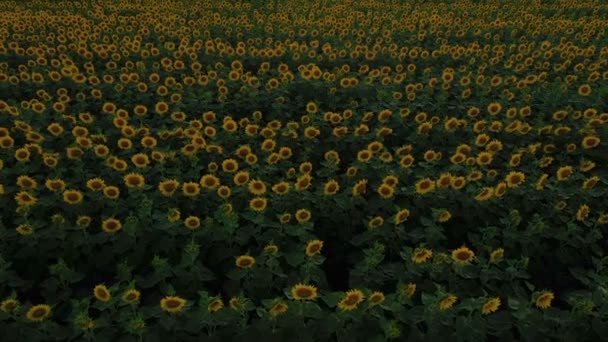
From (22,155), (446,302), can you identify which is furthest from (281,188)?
(22,155)

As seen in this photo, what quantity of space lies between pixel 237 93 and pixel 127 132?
5.60 ft

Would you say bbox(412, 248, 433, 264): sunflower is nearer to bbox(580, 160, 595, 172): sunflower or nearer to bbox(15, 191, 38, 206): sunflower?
bbox(580, 160, 595, 172): sunflower

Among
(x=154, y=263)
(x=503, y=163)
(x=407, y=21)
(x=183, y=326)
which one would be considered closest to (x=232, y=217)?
(x=154, y=263)

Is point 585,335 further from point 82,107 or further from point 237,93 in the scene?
point 82,107

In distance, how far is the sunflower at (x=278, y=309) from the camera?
2.56 m

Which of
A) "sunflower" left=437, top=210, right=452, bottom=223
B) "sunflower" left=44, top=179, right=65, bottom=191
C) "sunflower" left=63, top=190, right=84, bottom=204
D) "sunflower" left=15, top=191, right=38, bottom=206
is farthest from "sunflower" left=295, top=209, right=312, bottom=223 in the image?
"sunflower" left=15, top=191, right=38, bottom=206

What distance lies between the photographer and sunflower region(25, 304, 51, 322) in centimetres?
256

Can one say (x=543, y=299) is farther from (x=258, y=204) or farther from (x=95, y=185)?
(x=95, y=185)

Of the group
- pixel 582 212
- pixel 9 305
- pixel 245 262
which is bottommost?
pixel 582 212

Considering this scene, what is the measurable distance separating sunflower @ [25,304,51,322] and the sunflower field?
13mm

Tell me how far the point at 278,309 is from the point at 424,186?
5.71 ft

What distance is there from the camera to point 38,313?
2.58m

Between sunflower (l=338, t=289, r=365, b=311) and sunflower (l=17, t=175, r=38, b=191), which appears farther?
sunflower (l=17, t=175, r=38, b=191)

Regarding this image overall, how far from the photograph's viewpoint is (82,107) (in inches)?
209
